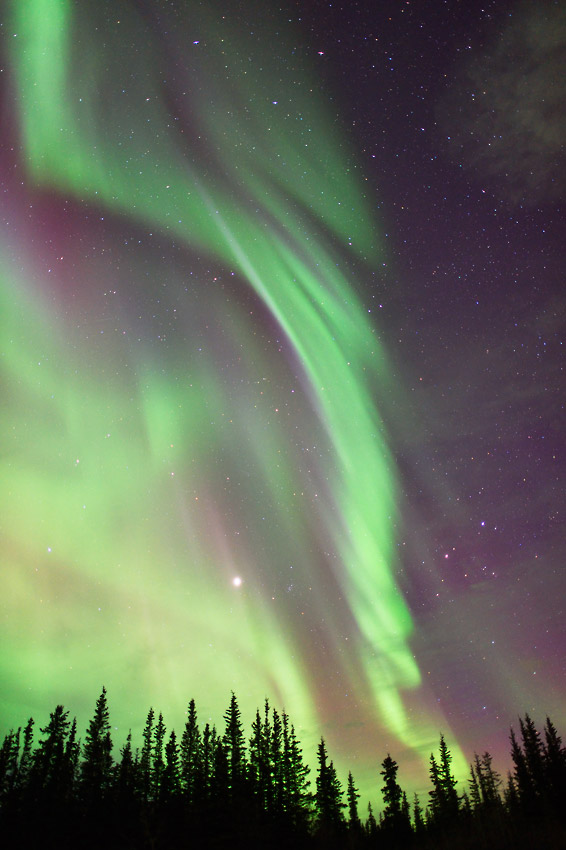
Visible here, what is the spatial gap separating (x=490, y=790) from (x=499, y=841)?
186 feet

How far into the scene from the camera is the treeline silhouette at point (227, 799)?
40.9 metres

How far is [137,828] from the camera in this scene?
40.3 m

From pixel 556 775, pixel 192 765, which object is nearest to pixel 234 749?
pixel 192 765

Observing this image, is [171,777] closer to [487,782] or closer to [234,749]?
[234,749]

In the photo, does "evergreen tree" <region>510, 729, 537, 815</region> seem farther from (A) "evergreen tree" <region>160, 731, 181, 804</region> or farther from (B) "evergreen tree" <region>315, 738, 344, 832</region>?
(A) "evergreen tree" <region>160, 731, 181, 804</region>

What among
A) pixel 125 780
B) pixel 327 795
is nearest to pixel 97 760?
pixel 125 780

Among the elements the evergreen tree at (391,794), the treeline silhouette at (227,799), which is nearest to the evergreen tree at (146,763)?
the treeline silhouette at (227,799)

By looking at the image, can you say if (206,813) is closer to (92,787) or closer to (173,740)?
(92,787)

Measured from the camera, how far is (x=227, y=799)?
4694 cm

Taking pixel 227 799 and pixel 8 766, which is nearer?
pixel 227 799

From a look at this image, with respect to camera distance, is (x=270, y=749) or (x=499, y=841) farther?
(x=270, y=749)

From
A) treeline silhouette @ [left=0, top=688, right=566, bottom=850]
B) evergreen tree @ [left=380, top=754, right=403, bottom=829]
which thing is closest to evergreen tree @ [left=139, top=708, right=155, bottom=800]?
treeline silhouette @ [left=0, top=688, right=566, bottom=850]

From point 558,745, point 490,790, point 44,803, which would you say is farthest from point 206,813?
point 490,790

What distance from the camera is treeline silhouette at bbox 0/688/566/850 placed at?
40.9 metres
